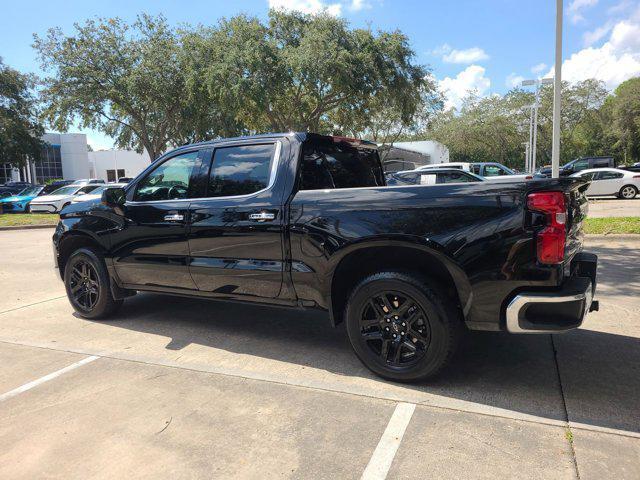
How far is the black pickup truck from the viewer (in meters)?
3.18

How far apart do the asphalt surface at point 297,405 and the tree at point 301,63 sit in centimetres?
1758

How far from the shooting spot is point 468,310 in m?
3.39

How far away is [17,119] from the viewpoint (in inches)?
1394

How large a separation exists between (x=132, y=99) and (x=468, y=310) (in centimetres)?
2625

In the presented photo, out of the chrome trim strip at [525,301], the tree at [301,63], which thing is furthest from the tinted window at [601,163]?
the chrome trim strip at [525,301]

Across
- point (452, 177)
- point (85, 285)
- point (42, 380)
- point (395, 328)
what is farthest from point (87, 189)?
point (395, 328)

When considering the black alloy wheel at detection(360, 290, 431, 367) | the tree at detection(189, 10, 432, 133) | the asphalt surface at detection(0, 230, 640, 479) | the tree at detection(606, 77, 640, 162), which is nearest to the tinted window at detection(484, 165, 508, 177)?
the tree at detection(189, 10, 432, 133)

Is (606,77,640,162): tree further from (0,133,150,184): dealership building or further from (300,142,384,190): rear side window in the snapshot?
(300,142,384,190): rear side window

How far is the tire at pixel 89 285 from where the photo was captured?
5.34m

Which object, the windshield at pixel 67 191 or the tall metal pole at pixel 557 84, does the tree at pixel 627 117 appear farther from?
the windshield at pixel 67 191

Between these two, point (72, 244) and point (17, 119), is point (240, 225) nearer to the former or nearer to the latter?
point (72, 244)

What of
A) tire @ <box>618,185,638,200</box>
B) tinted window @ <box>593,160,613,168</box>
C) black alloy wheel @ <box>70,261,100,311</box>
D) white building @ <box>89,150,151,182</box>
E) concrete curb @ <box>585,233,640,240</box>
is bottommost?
concrete curb @ <box>585,233,640,240</box>

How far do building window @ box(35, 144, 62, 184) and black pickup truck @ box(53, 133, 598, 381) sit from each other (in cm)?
6301

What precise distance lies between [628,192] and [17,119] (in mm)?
37900
